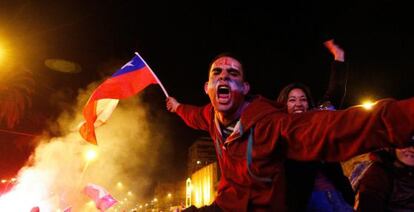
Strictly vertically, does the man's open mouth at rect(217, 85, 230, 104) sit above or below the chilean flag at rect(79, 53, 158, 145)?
below

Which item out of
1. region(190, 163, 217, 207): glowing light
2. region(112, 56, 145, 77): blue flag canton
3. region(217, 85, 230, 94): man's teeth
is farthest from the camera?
region(190, 163, 217, 207): glowing light

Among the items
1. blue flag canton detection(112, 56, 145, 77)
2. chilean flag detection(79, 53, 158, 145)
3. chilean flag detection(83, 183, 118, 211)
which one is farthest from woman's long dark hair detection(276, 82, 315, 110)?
chilean flag detection(83, 183, 118, 211)

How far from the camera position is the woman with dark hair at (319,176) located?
2959mm

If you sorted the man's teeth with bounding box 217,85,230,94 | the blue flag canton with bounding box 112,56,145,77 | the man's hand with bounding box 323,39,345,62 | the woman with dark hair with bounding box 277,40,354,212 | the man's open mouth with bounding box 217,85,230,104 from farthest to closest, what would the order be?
the blue flag canton with bounding box 112,56,145,77 < the man's hand with bounding box 323,39,345,62 < the man's teeth with bounding box 217,85,230,94 < the man's open mouth with bounding box 217,85,230,104 < the woman with dark hair with bounding box 277,40,354,212

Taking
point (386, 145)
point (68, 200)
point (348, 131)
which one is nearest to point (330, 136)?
point (348, 131)

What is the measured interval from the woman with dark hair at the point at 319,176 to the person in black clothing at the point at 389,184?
20 centimetres

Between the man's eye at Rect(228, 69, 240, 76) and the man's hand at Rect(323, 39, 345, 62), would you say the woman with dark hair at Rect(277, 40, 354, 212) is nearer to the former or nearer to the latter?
the man's hand at Rect(323, 39, 345, 62)

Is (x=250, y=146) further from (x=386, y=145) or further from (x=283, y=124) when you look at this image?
(x=386, y=145)

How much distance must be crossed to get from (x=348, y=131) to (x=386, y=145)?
0.74 feet

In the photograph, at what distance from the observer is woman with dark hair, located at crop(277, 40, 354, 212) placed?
2.96 metres

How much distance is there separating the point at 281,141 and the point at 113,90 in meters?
5.29

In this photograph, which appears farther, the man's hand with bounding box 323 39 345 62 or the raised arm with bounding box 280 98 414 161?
the man's hand with bounding box 323 39 345 62

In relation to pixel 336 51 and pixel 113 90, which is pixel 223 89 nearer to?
pixel 336 51

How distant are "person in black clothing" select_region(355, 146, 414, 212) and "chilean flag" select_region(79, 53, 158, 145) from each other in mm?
4490
